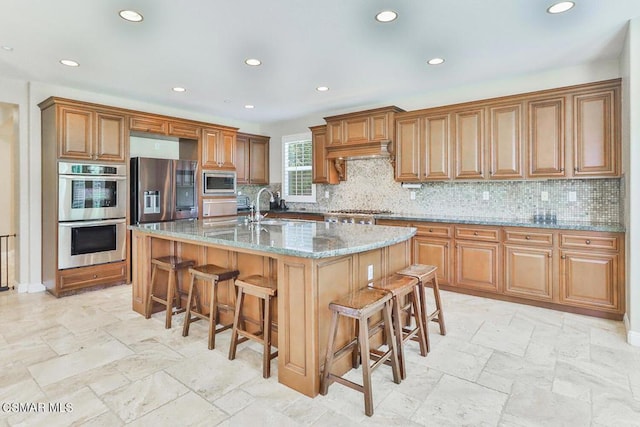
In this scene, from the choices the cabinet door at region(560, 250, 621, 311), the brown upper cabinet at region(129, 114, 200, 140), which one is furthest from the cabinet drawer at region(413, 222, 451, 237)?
the brown upper cabinet at region(129, 114, 200, 140)

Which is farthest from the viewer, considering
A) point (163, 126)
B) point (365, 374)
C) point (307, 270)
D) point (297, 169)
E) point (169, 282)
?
point (297, 169)

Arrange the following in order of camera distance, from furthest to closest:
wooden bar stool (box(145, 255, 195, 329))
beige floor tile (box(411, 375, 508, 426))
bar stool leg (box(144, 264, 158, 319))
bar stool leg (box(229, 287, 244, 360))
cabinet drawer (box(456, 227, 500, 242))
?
cabinet drawer (box(456, 227, 500, 242)) → bar stool leg (box(144, 264, 158, 319)) → wooden bar stool (box(145, 255, 195, 329)) → bar stool leg (box(229, 287, 244, 360)) → beige floor tile (box(411, 375, 508, 426))

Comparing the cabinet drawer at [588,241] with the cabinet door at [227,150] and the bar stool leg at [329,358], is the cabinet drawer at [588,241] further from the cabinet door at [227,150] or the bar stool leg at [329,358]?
the cabinet door at [227,150]

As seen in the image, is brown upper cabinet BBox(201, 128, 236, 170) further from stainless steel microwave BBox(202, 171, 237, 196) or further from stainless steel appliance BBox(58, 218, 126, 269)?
stainless steel appliance BBox(58, 218, 126, 269)

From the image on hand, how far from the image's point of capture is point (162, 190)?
5105mm

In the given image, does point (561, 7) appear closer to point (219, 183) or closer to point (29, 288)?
point (219, 183)

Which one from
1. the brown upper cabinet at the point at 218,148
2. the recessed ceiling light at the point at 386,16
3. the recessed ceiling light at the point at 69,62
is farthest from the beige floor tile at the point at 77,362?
the brown upper cabinet at the point at 218,148

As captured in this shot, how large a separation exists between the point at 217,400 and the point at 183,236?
4.19 ft

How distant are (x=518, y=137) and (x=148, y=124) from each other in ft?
15.7

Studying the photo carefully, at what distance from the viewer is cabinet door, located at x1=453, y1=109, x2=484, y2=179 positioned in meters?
4.35

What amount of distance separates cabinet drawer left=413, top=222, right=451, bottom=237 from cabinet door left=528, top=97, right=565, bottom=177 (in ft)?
3.61

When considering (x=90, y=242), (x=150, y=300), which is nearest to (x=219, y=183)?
(x=90, y=242)

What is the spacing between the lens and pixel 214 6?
2.67 meters

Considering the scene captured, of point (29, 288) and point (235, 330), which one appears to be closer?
point (235, 330)
